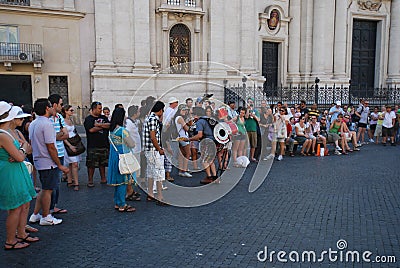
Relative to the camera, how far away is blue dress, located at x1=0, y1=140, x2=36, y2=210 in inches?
186

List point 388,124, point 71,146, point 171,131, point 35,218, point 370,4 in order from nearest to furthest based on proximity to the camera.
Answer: point 35,218
point 71,146
point 171,131
point 388,124
point 370,4

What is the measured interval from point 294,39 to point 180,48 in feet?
27.0

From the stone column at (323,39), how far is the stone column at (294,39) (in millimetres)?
1033

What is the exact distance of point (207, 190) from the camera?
7.80 metres

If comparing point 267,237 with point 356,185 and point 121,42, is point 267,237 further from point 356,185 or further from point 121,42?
point 121,42

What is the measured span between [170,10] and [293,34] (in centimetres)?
906

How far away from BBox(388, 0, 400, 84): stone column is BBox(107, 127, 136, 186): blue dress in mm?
25441

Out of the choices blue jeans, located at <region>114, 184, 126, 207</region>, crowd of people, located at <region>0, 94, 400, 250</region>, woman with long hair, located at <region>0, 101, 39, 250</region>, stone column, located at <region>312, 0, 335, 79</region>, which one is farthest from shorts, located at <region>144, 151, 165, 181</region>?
stone column, located at <region>312, 0, 335, 79</region>

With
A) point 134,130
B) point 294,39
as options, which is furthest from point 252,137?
point 294,39

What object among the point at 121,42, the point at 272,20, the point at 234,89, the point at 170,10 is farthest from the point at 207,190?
the point at 272,20

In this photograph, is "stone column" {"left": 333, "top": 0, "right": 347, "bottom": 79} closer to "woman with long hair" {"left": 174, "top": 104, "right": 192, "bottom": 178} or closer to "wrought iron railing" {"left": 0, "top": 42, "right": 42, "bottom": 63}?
"woman with long hair" {"left": 174, "top": 104, "right": 192, "bottom": 178}

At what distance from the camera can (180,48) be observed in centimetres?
2138

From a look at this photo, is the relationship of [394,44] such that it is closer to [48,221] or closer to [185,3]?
[185,3]

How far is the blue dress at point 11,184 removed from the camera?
15.5 feet
